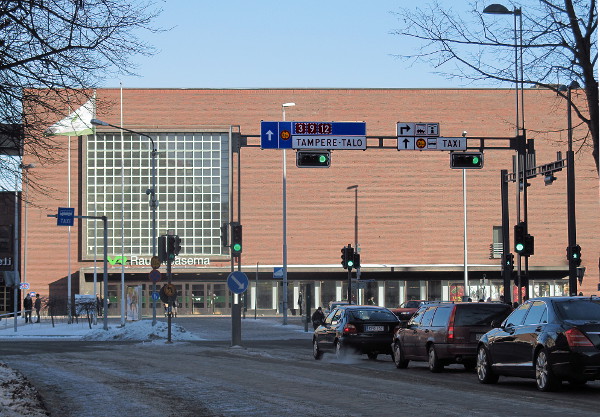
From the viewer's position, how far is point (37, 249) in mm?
82000

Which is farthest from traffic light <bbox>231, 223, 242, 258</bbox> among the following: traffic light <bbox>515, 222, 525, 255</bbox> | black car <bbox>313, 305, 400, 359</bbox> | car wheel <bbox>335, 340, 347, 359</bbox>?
traffic light <bbox>515, 222, 525, 255</bbox>

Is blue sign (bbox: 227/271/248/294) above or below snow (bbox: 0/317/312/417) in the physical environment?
above

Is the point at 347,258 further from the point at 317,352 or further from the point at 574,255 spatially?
the point at 317,352

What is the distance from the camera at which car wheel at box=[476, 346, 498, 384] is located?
61.4 feet

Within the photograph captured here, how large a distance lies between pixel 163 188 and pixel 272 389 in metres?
67.0

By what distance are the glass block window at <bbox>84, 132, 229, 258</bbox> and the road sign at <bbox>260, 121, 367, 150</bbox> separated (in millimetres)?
48158

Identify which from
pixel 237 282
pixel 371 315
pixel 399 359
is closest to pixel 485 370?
pixel 399 359

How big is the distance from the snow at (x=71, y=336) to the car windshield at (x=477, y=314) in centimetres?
887

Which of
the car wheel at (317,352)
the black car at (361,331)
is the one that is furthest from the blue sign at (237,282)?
the black car at (361,331)

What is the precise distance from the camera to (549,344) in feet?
53.5

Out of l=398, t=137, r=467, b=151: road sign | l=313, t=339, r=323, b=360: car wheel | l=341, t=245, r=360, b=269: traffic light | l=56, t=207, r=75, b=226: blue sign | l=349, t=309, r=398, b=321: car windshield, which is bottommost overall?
l=313, t=339, r=323, b=360: car wheel

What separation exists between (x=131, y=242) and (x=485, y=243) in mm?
27558

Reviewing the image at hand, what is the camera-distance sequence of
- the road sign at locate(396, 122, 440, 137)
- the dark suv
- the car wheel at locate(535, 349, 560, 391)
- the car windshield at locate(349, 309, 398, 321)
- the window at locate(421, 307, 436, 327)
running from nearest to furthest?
the car wheel at locate(535, 349, 560, 391) < the dark suv < the window at locate(421, 307, 436, 327) < the car windshield at locate(349, 309, 398, 321) < the road sign at locate(396, 122, 440, 137)

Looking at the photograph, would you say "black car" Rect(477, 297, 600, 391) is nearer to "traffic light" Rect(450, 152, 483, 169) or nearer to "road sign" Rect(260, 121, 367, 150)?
"traffic light" Rect(450, 152, 483, 169)
